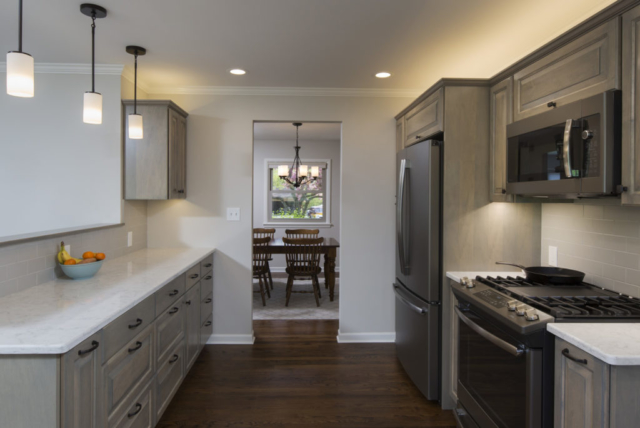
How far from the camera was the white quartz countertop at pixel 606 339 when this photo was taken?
124cm

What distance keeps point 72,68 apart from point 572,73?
3426 mm

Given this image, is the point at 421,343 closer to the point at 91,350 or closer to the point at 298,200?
the point at 91,350

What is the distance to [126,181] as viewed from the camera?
10.5 feet

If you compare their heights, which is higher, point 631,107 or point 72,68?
point 72,68

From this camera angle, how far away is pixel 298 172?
22.1ft

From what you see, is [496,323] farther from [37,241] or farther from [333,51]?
[37,241]

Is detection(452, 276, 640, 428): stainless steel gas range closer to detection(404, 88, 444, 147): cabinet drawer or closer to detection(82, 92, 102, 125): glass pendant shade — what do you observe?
detection(404, 88, 444, 147): cabinet drawer

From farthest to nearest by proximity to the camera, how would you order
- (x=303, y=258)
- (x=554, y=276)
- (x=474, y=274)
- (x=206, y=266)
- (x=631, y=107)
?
(x=303, y=258)
(x=206, y=266)
(x=474, y=274)
(x=554, y=276)
(x=631, y=107)

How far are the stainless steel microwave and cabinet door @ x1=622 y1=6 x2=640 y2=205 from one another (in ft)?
0.10

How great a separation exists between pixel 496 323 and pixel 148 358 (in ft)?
5.88

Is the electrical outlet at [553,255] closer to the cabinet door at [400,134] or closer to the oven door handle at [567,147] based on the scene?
the oven door handle at [567,147]

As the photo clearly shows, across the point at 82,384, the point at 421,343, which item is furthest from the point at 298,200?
the point at 82,384

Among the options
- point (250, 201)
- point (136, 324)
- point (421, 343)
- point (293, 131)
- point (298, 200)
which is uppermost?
point (293, 131)

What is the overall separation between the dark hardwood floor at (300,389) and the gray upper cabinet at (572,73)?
1.98m
